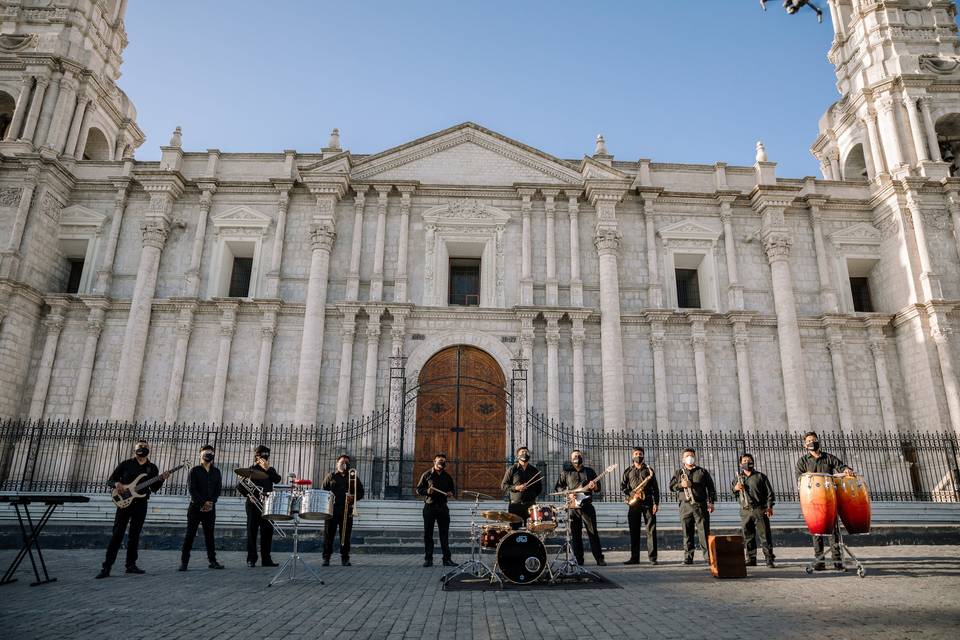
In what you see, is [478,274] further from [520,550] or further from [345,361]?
[520,550]

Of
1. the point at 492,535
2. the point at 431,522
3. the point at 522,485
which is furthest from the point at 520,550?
the point at 431,522

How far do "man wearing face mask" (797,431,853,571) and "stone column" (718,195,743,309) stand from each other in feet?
36.7

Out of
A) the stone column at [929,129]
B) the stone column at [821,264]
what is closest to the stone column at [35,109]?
the stone column at [821,264]

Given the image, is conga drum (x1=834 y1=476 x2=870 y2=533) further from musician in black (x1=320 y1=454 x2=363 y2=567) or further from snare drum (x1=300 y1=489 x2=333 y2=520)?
musician in black (x1=320 y1=454 x2=363 y2=567)

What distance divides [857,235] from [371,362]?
57.0ft

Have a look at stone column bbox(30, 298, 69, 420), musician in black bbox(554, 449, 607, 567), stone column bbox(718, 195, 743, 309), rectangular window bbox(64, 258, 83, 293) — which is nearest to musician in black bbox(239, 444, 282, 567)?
musician in black bbox(554, 449, 607, 567)

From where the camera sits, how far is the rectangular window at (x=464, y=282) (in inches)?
843

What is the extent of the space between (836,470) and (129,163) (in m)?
22.6

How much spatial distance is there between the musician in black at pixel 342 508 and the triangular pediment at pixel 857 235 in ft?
61.7

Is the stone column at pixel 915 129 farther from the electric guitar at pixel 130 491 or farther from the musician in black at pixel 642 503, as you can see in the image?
the electric guitar at pixel 130 491

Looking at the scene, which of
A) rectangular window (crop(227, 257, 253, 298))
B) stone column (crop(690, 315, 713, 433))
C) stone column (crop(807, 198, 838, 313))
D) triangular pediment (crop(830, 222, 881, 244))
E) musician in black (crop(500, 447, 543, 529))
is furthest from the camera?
rectangular window (crop(227, 257, 253, 298))

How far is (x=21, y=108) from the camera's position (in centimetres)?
2147

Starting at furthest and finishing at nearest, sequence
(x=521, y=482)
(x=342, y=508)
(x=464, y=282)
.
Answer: (x=464, y=282)
(x=342, y=508)
(x=521, y=482)

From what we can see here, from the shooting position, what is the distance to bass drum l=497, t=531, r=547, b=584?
26.8 ft
